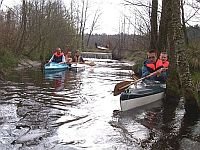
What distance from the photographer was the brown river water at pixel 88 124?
22.8 feet

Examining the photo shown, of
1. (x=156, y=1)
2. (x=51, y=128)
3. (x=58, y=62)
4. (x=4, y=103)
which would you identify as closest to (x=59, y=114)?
(x=51, y=128)

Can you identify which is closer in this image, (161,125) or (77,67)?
(161,125)

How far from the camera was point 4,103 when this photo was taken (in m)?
10.7

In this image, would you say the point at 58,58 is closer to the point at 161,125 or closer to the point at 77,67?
the point at 77,67

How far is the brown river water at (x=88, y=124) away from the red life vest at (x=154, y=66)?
3.97 feet

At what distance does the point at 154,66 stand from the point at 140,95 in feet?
6.49

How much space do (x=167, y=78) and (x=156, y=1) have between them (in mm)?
6593

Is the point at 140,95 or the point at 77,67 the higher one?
the point at 77,67

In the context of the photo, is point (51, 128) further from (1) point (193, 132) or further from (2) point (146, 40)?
(2) point (146, 40)

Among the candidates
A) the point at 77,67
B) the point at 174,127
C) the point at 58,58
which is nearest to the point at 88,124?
the point at 174,127

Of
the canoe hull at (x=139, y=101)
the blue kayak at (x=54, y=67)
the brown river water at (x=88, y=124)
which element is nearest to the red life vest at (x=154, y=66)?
the canoe hull at (x=139, y=101)

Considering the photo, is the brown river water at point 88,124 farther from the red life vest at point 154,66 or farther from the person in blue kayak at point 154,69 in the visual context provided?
the red life vest at point 154,66

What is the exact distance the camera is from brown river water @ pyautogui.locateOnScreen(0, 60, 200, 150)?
273 inches

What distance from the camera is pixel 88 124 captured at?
8.55 metres
